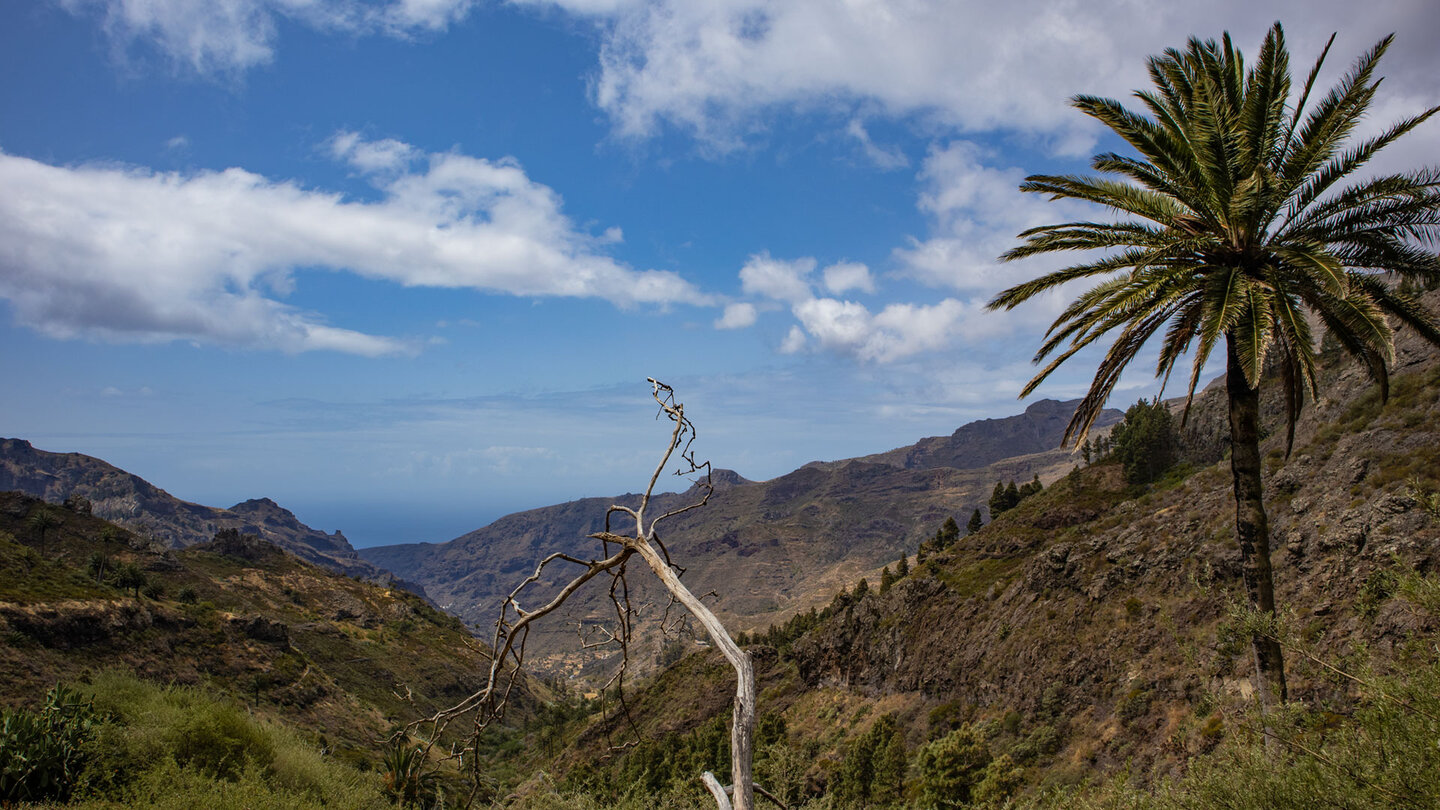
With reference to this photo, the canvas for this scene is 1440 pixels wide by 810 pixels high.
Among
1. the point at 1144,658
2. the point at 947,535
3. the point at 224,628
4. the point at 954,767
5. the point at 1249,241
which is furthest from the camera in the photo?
the point at 947,535

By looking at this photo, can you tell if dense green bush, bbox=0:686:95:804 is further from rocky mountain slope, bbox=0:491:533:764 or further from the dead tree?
the dead tree

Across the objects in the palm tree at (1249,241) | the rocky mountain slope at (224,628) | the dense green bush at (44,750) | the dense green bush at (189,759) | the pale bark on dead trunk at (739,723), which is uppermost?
the palm tree at (1249,241)

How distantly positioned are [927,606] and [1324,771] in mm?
50875

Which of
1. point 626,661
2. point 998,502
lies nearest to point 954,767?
point 626,661

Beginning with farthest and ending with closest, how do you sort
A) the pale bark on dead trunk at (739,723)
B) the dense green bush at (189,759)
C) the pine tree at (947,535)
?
the pine tree at (947,535)
the dense green bush at (189,759)
the pale bark on dead trunk at (739,723)

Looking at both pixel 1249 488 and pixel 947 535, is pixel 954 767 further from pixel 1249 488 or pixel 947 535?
pixel 947 535

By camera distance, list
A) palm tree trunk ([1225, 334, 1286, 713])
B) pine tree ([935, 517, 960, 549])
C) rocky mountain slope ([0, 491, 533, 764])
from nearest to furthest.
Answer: palm tree trunk ([1225, 334, 1286, 713]) < rocky mountain slope ([0, 491, 533, 764]) < pine tree ([935, 517, 960, 549])

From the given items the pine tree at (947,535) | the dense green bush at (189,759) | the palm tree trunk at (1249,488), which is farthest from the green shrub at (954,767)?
the pine tree at (947,535)

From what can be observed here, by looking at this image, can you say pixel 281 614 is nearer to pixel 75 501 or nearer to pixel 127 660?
pixel 75 501

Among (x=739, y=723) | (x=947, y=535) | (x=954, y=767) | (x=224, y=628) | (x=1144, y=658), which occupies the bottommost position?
(x=224, y=628)

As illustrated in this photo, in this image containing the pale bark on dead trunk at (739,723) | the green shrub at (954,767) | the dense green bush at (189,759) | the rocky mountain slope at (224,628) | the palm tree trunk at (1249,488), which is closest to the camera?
the pale bark on dead trunk at (739,723)

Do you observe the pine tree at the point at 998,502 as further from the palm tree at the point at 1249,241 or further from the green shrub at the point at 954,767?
the palm tree at the point at 1249,241

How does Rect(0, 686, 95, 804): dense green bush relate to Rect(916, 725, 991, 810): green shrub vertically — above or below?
above

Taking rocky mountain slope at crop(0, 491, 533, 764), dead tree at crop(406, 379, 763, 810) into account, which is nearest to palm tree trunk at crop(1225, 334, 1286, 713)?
dead tree at crop(406, 379, 763, 810)
